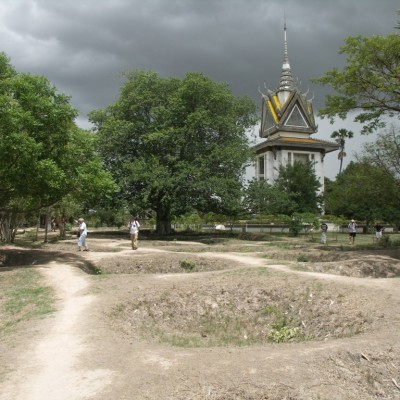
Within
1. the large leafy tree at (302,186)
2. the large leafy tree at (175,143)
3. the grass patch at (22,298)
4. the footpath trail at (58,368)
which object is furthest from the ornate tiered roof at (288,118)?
the footpath trail at (58,368)

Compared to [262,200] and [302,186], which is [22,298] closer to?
[262,200]

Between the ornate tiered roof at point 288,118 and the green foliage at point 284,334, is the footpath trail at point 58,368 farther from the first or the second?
the ornate tiered roof at point 288,118

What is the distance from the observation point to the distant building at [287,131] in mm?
54875

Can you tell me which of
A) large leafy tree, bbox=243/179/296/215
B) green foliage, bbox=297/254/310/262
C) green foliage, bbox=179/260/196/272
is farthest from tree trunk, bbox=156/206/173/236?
green foliage, bbox=179/260/196/272

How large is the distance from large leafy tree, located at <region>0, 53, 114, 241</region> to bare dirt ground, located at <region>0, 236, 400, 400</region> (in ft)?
9.30

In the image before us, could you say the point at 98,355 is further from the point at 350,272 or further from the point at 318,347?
the point at 350,272

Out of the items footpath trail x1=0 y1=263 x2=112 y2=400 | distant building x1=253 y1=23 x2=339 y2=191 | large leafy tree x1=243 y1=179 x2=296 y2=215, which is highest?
distant building x1=253 y1=23 x2=339 y2=191

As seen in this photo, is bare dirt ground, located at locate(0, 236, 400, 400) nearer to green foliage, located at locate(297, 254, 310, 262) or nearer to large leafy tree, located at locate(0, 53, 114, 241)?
green foliage, located at locate(297, 254, 310, 262)

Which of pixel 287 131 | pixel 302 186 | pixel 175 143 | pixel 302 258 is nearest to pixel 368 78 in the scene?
pixel 302 258

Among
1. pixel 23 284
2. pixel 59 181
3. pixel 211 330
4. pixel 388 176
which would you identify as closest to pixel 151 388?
pixel 211 330

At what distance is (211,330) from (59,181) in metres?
7.27

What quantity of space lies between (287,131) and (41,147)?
45748mm

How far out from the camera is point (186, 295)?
11039mm

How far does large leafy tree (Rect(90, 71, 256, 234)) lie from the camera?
28672 millimetres
